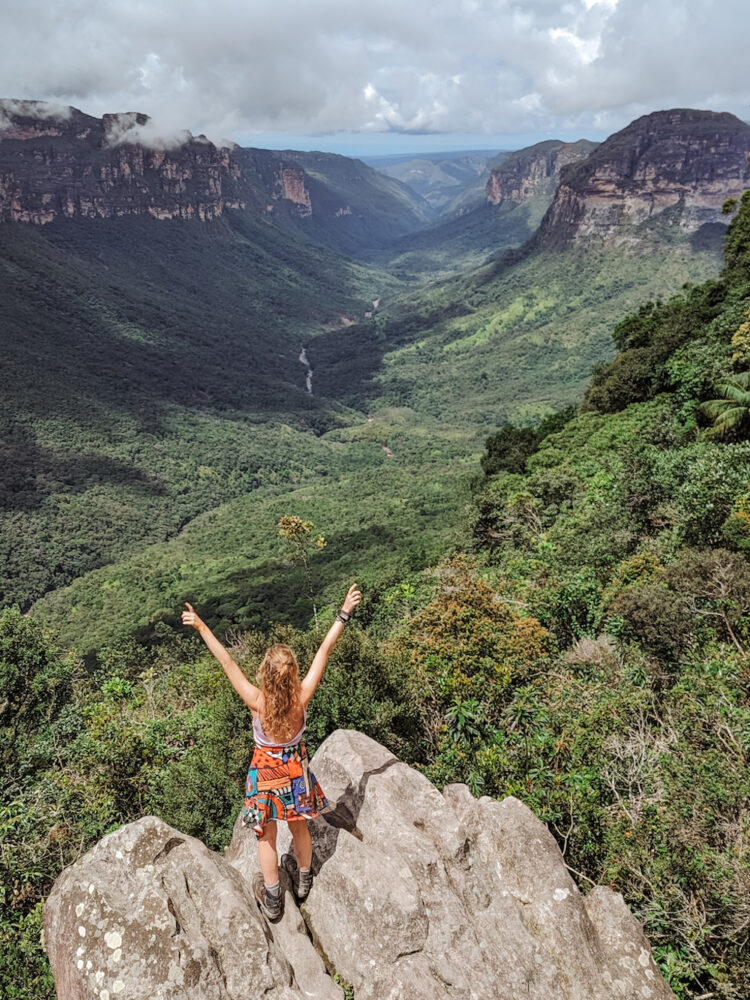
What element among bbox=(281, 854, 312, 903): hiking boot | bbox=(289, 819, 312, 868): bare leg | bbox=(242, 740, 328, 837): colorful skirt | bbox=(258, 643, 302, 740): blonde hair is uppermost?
bbox=(258, 643, 302, 740): blonde hair

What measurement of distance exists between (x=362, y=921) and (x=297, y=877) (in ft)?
3.26

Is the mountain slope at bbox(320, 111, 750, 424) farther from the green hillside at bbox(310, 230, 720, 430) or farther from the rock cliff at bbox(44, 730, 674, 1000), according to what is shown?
the rock cliff at bbox(44, 730, 674, 1000)

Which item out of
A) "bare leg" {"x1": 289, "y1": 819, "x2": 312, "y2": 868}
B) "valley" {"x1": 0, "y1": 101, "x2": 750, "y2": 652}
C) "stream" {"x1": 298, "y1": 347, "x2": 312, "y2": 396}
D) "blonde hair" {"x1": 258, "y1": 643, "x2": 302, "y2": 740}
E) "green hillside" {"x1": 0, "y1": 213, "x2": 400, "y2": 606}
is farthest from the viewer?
"stream" {"x1": 298, "y1": 347, "x2": 312, "y2": 396}

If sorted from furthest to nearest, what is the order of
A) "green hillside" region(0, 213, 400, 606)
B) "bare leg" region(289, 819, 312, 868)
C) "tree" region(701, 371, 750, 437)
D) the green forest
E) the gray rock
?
A: "green hillside" region(0, 213, 400, 606)
"tree" region(701, 371, 750, 437)
the green forest
"bare leg" region(289, 819, 312, 868)
the gray rock

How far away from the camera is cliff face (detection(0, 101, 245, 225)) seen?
15925cm

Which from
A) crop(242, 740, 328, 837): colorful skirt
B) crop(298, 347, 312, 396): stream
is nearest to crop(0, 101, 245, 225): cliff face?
crop(298, 347, 312, 396): stream

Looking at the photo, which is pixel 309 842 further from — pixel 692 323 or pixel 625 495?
pixel 692 323

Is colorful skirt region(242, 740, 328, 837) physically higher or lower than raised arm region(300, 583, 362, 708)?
lower

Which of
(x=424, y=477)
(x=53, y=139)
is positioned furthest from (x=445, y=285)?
(x=424, y=477)

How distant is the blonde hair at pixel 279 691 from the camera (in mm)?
5750

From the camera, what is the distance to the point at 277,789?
6.02m

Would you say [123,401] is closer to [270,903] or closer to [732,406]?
[732,406]

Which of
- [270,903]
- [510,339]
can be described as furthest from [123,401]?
[270,903]

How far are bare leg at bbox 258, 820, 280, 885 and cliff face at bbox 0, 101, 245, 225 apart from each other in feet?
590
